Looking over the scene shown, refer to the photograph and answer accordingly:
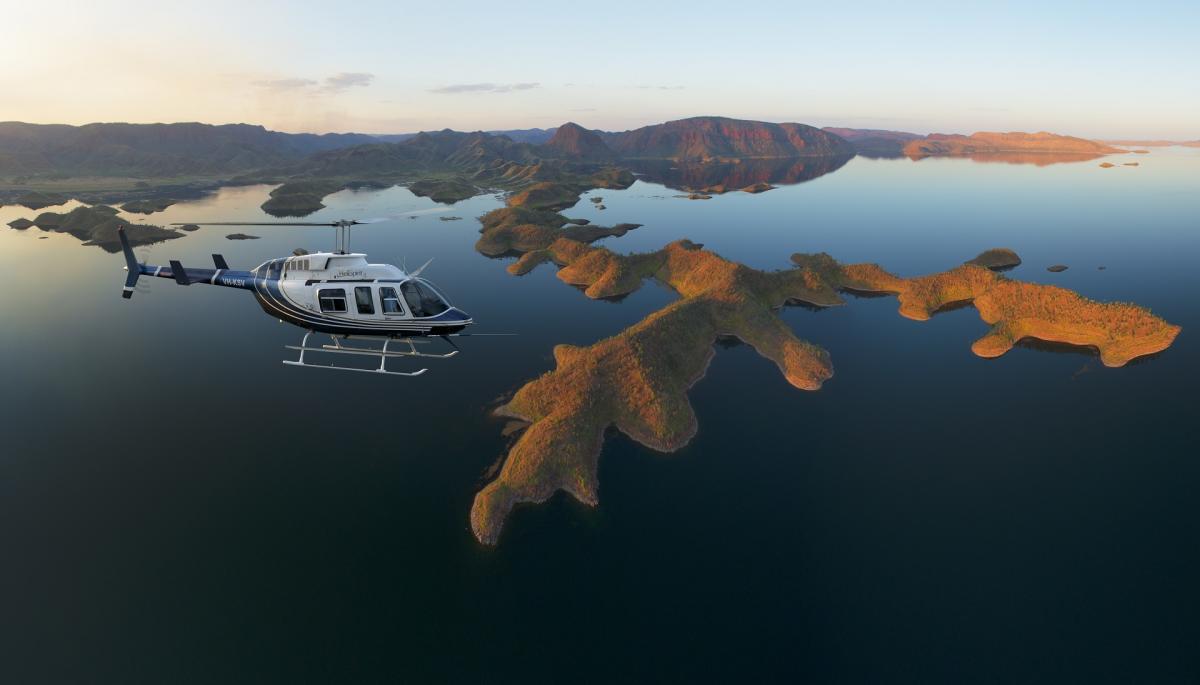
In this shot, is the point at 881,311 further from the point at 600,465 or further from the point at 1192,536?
the point at 600,465

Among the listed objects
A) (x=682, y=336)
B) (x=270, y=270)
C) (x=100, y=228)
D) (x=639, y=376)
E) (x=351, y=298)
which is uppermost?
(x=100, y=228)

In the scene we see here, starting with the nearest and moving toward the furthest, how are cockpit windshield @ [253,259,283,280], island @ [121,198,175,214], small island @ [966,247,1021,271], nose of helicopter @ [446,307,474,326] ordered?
nose of helicopter @ [446,307,474,326], cockpit windshield @ [253,259,283,280], small island @ [966,247,1021,271], island @ [121,198,175,214]

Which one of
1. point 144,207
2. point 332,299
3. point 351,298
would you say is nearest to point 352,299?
point 351,298

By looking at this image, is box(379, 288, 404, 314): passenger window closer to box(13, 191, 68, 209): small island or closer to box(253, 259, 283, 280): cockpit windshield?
box(253, 259, 283, 280): cockpit windshield

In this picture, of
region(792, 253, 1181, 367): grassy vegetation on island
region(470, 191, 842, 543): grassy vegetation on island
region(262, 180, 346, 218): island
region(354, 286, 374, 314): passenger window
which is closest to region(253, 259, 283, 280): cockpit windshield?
region(354, 286, 374, 314): passenger window

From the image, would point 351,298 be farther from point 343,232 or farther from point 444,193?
point 444,193

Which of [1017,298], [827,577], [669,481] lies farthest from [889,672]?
[1017,298]
